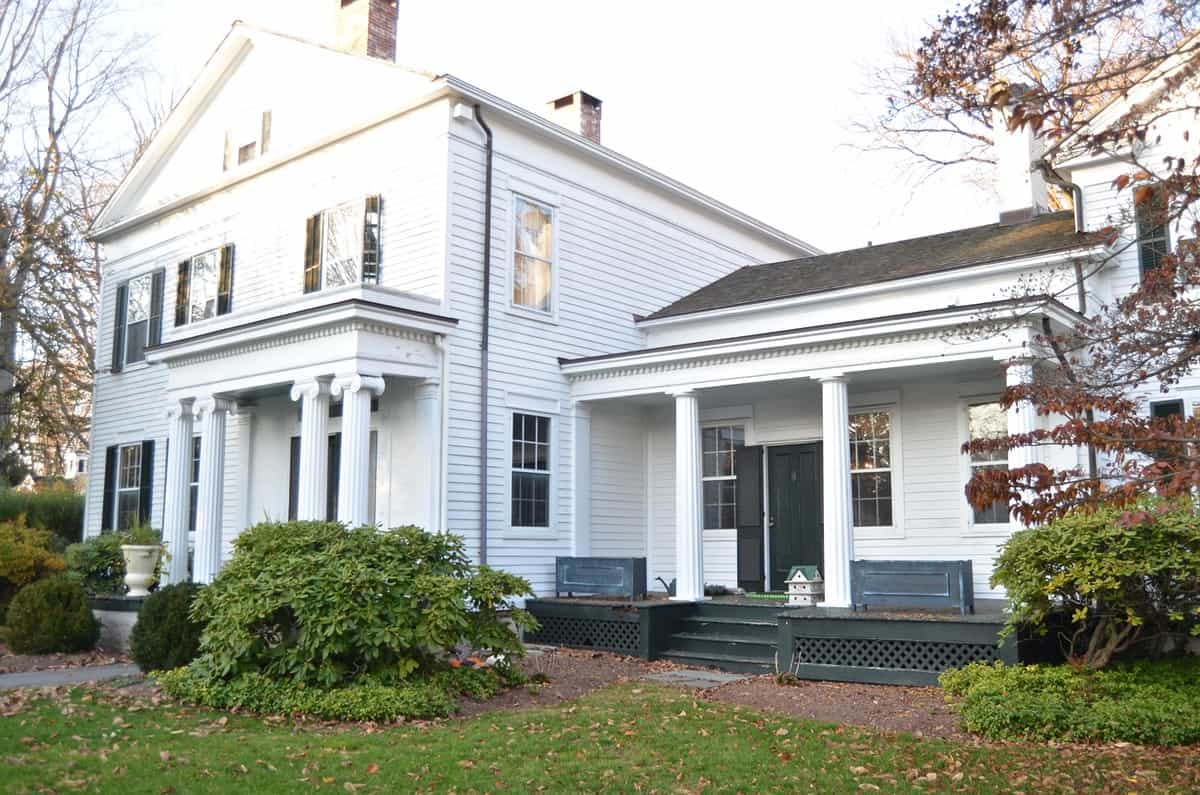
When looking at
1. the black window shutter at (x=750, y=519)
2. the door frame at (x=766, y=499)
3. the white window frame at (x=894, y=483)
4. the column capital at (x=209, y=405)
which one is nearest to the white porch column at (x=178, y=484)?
the column capital at (x=209, y=405)

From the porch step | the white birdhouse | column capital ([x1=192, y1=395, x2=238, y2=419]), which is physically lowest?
the porch step

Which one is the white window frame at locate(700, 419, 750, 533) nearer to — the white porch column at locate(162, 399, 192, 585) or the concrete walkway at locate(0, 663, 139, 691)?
the white porch column at locate(162, 399, 192, 585)

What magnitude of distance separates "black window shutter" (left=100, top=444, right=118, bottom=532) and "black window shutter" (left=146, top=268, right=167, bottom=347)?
2507mm

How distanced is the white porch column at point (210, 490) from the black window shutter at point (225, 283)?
3381mm

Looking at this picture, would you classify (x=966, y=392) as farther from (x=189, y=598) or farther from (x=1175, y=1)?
(x=189, y=598)

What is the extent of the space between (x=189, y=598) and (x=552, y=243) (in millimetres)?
7677

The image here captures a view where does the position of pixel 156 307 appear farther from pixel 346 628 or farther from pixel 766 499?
pixel 346 628

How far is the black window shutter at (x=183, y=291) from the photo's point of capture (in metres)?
20.2

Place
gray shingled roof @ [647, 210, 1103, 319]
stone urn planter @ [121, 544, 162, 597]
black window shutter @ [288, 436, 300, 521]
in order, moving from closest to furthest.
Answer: gray shingled roof @ [647, 210, 1103, 319], stone urn planter @ [121, 544, 162, 597], black window shutter @ [288, 436, 300, 521]

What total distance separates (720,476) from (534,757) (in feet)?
31.5

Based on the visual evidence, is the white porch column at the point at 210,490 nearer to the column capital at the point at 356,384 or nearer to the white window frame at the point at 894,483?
the column capital at the point at 356,384

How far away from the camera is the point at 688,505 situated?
576 inches

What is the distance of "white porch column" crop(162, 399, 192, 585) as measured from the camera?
54.7 ft

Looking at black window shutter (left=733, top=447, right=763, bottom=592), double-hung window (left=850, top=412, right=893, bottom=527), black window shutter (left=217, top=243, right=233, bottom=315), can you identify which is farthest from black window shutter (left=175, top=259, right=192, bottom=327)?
double-hung window (left=850, top=412, right=893, bottom=527)
